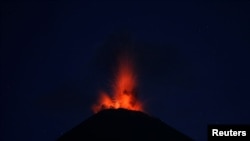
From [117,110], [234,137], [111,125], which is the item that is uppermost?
[117,110]

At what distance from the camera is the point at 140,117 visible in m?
117

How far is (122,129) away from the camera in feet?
340

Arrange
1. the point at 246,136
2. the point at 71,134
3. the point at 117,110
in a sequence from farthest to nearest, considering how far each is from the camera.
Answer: the point at 117,110, the point at 71,134, the point at 246,136

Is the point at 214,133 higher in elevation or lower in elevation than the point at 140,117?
lower

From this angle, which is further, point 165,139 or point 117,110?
point 117,110

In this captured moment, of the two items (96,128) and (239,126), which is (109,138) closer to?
(96,128)

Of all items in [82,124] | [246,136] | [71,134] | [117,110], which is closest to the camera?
[246,136]

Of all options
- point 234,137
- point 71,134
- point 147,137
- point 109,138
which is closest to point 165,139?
point 147,137

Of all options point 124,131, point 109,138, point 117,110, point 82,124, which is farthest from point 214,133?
point 117,110

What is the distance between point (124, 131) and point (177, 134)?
43.4 feet

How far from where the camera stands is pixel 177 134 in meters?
105

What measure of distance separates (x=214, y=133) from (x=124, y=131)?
80369mm

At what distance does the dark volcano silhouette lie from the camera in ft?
321

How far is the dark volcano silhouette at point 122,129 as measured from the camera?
9781cm
